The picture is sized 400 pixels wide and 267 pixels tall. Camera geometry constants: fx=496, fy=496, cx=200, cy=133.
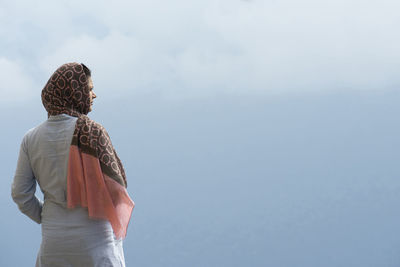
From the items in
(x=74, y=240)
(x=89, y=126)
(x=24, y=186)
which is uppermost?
(x=89, y=126)

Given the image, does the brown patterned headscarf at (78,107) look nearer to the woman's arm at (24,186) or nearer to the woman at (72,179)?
the woman at (72,179)

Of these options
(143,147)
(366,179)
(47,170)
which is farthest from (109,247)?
(366,179)

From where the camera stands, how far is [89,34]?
347cm

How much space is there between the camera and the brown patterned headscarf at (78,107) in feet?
3.84

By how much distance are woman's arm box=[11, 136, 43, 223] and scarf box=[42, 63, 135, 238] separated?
0.12 metres

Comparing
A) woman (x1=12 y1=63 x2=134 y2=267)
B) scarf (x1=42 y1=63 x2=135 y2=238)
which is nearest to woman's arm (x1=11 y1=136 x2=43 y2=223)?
woman (x1=12 y1=63 x2=134 y2=267)

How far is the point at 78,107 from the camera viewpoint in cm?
122

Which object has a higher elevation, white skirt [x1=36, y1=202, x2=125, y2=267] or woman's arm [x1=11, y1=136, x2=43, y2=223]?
woman's arm [x1=11, y1=136, x2=43, y2=223]

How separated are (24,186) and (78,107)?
0.76 feet

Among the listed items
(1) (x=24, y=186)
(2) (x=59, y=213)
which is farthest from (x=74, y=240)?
(1) (x=24, y=186)

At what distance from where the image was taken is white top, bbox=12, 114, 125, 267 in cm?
116

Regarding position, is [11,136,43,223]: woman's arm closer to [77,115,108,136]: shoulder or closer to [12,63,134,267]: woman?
[12,63,134,267]: woman

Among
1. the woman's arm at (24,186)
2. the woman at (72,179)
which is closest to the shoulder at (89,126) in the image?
the woman at (72,179)

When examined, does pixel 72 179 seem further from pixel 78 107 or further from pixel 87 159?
pixel 78 107
